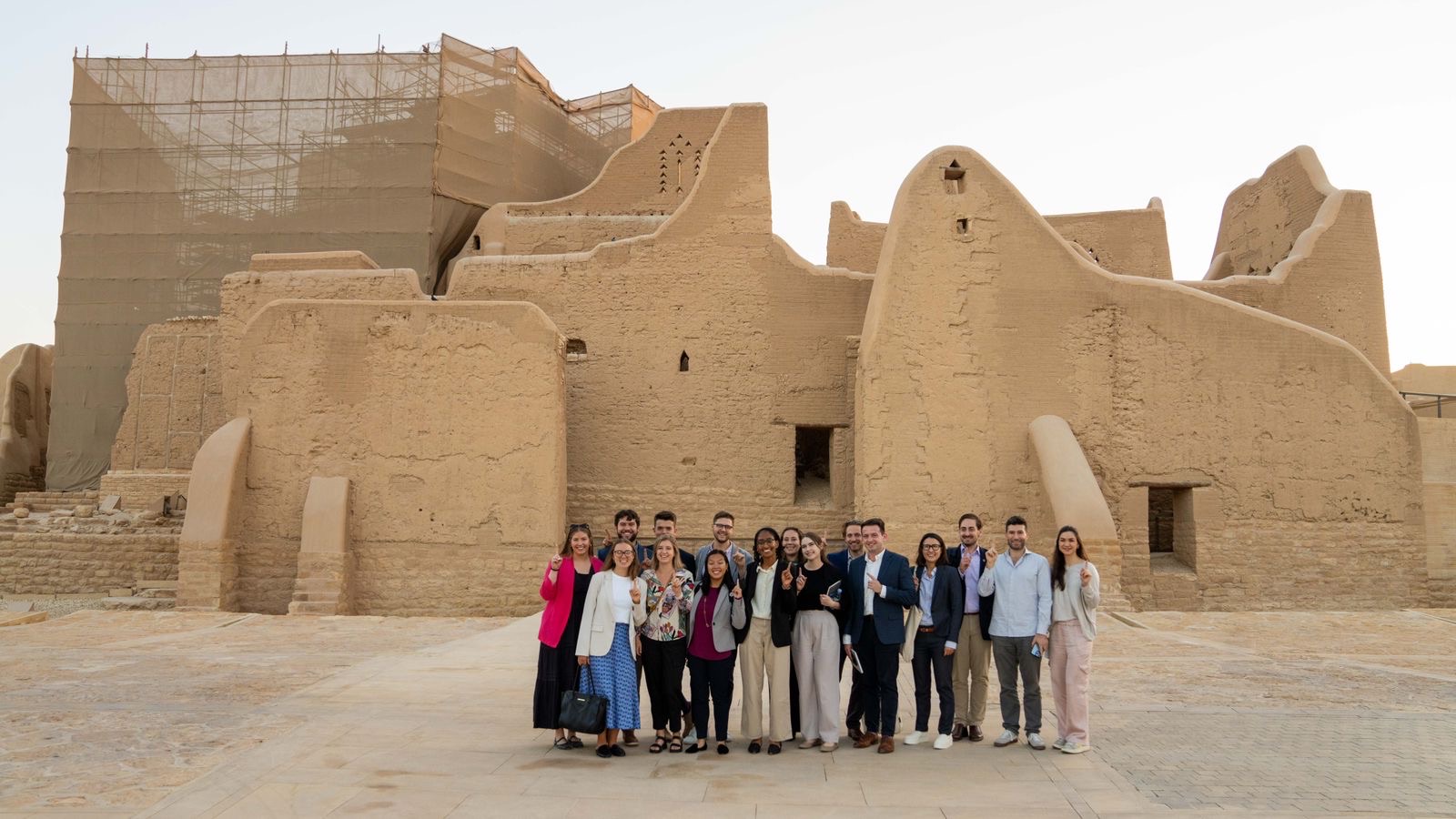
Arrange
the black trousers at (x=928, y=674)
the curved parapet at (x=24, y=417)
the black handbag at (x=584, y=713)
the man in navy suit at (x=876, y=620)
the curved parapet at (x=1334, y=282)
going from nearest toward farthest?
the black handbag at (x=584, y=713) → the man in navy suit at (x=876, y=620) → the black trousers at (x=928, y=674) → the curved parapet at (x=1334, y=282) → the curved parapet at (x=24, y=417)

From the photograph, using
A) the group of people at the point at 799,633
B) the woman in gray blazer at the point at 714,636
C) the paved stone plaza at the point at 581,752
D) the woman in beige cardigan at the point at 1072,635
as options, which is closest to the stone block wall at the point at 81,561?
the paved stone plaza at the point at 581,752

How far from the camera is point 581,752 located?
5.60 m

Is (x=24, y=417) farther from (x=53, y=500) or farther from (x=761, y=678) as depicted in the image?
(x=761, y=678)

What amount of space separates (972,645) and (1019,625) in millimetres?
316

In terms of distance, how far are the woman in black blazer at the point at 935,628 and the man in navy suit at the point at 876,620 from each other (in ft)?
0.43

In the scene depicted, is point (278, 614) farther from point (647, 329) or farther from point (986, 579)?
point (986, 579)

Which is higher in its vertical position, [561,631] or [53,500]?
[53,500]

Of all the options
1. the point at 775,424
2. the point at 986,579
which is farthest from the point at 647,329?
the point at 986,579

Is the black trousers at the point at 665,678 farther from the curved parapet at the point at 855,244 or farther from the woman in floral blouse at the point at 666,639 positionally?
the curved parapet at the point at 855,244

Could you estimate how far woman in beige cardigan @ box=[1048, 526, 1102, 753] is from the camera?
5.52 meters

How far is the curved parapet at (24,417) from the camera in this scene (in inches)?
902

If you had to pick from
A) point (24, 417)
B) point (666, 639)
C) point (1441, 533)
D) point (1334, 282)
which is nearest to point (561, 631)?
point (666, 639)

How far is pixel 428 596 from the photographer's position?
41.7 feet

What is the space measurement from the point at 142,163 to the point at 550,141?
8368 mm
